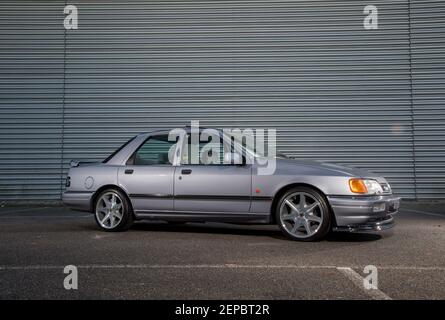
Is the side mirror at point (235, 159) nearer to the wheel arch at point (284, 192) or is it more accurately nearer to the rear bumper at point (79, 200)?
the wheel arch at point (284, 192)

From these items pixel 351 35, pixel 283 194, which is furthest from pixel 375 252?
pixel 351 35

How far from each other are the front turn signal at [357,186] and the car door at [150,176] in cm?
225

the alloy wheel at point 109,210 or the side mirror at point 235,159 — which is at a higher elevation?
the side mirror at point 235,159

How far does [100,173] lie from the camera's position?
21.9 feet

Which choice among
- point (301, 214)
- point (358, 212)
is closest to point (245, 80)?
point (301, 214)

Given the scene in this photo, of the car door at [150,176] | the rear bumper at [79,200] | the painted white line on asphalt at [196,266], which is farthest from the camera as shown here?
the rear bumper at [79,200]

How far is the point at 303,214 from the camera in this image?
5594mm

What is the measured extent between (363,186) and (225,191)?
163 cm

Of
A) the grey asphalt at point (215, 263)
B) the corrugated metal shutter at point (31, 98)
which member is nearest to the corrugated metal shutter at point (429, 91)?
the grey asphalt at point (215, 263)

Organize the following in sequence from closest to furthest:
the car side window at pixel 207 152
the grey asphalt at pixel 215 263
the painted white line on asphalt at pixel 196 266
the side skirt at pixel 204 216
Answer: the grey asphalt at pixel 215 263
the painted white line on asphalt at pixel 196 266
the side skirt at pixel 204 216
the car side window at pixel 207 152

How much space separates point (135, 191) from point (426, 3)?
8.80 meters

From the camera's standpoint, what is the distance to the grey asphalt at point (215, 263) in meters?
3.40

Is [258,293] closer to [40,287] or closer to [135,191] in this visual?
[40,287]

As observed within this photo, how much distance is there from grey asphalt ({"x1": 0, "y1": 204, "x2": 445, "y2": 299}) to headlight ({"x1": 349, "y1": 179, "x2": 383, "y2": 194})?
1.97ft
